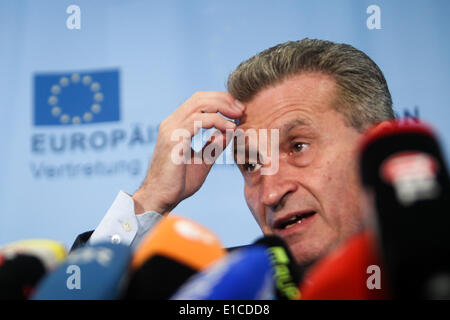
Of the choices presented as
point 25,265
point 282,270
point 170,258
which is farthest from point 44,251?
point 282,270

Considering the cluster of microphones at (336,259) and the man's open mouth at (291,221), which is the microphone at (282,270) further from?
the man's open mouth at (291,221)

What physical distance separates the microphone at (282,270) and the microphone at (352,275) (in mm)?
234

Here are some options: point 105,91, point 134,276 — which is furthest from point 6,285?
point 105,91

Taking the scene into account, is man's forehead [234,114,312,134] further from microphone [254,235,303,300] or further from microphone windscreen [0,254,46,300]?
microphone windscreen [0,254,46,300]

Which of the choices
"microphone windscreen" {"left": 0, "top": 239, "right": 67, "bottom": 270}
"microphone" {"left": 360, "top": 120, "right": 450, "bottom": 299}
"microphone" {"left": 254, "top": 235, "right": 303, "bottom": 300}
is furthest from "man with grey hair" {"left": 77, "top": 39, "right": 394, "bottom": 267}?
"microphone" {"left": 360, "top": 120, "right": 450, "bottom": 299}

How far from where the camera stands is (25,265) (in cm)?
43

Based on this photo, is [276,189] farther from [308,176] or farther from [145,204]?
[145,204]

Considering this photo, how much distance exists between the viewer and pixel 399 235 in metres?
0.25

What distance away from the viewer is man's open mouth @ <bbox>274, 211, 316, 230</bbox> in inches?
38.7

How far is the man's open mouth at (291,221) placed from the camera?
98cm

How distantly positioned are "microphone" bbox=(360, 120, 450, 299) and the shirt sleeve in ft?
2.98

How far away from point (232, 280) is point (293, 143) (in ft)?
2.39

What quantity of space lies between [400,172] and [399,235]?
0.04 metres

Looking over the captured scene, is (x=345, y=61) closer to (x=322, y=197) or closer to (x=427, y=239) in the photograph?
(x=322, y=197)
